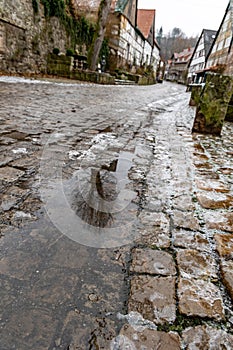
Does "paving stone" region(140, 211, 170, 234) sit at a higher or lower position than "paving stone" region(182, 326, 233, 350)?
lower

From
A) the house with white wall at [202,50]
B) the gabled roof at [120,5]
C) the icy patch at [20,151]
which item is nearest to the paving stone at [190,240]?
the icy patch at [20,151]

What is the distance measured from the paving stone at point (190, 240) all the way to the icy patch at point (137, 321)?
516 mm

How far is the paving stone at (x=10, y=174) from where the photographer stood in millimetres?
1918

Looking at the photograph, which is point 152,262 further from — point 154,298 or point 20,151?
point 20,151

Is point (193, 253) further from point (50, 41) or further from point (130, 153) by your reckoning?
point (50, 41)

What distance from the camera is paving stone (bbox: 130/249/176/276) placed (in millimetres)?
1180

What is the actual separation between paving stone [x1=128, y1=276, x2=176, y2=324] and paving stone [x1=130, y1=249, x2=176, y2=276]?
43 mm

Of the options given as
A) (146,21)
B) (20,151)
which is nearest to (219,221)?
(20,151)

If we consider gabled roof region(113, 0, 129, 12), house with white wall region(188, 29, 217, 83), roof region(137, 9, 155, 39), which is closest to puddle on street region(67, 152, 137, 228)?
gabled roof region(113, 0, 129, 12)

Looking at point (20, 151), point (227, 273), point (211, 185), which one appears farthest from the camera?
point (20, 151)

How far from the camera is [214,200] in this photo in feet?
6.31

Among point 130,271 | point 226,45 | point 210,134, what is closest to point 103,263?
point 130,271

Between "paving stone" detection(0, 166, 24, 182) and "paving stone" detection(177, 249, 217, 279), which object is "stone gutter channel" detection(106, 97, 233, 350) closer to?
"paving stone" detection(177, 249, 217, 279)

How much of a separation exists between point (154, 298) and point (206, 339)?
0.24 metres
